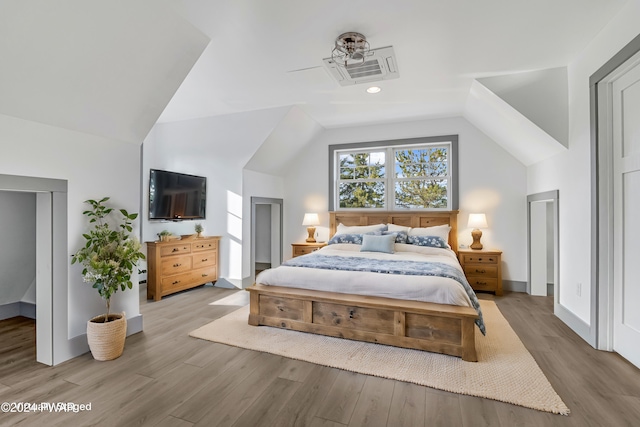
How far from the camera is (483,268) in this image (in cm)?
444

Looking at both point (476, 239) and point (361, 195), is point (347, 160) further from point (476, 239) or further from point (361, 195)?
point (476, 239)

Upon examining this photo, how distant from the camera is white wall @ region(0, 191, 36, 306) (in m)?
2.98

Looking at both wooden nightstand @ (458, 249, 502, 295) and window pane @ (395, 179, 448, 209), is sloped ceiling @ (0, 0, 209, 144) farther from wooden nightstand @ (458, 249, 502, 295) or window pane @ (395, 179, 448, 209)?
wooden nightstand @ (458, 249, 502, 295)

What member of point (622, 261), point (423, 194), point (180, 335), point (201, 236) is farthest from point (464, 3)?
point (201, 236)

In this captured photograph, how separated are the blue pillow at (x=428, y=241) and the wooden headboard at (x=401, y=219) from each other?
1.69ft

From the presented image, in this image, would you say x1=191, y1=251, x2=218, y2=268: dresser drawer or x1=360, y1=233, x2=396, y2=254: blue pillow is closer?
x1=360, y1=233, x2=396, y2=254: blue pillow

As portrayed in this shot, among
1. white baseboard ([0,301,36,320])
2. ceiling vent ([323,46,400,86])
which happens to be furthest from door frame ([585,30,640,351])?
white baseboard ([0,301,36,320])

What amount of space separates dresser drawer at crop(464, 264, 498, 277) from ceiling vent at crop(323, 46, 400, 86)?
289 centimetres

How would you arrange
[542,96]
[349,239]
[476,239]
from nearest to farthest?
[542,96], [476,239], [349,239]

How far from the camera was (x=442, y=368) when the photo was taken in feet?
7.54

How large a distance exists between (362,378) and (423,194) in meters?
3.64

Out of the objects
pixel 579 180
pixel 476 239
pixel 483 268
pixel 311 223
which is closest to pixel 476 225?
pixel 476 239

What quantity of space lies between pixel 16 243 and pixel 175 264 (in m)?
1.66

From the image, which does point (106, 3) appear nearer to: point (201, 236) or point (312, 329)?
point (312, 329)
